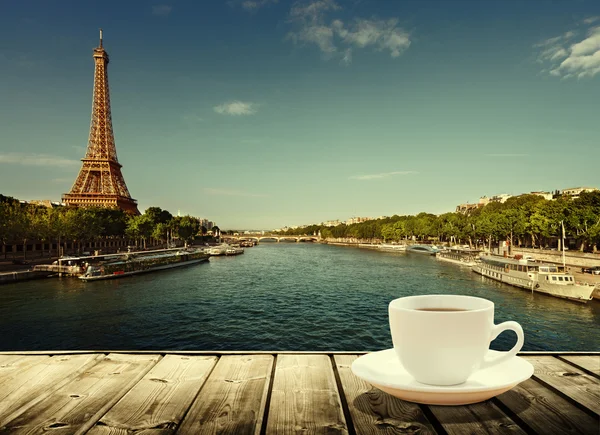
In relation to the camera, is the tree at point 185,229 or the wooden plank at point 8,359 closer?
the wooden plank at point 8,359

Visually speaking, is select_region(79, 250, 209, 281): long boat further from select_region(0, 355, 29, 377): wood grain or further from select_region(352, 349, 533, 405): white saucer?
select_region(352, 349, 533, 405): white saucer

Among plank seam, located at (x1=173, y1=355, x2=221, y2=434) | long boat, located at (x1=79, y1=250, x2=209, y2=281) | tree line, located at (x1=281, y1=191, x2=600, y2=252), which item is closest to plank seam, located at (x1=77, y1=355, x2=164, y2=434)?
plank seam, located at (x1=173, y1=355, x2=221, y2=434)

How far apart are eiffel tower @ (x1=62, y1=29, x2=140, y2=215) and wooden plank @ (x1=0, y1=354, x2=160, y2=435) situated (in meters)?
94.8

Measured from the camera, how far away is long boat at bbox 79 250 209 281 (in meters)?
41.1

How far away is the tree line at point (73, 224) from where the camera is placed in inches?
1845

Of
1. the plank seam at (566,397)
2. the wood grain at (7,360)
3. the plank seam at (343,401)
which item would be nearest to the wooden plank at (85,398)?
the wood grain at (7,360)

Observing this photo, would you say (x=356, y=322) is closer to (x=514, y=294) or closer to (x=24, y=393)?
(x=514, y=294)

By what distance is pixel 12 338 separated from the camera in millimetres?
19781

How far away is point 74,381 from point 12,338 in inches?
905

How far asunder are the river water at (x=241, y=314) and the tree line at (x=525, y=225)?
71.9 feet

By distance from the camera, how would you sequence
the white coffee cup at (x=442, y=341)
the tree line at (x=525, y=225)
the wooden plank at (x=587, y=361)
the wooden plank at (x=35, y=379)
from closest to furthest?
1. the white coffee cup at (x=442, y=341)
2. the wooden plank at (x=35, y=379)
3. the wooden plank at (x=587, y=361)
4. the tree line at (x=525, y=225)

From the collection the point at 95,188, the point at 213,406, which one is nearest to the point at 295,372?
the point at 213,406

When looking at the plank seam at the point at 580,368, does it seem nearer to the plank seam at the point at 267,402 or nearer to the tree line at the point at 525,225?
the plank seam at the point at 267,402

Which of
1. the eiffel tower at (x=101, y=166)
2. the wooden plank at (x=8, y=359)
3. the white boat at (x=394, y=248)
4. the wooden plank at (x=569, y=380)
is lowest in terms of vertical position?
the white boat at (x=394, y=248)
